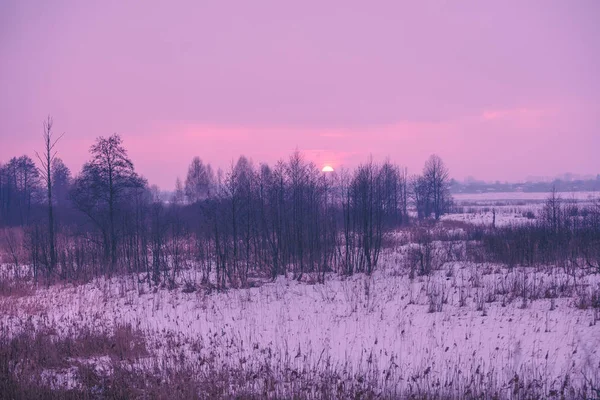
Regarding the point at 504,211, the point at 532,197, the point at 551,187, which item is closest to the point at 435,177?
the point at 504,211

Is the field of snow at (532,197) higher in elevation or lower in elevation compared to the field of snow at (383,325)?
higher

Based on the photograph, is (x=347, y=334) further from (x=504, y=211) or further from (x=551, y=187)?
(x=551, y=187)

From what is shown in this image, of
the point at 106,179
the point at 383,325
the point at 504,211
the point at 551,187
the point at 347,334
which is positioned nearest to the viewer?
the point at 347,334

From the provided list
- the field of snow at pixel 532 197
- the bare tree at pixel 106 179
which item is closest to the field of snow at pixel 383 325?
the bare tree at pixel 106 179

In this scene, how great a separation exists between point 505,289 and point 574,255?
17.7 ft

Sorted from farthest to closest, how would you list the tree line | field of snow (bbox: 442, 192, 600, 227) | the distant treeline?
→ the distant treeline → field of snow (bbox: 442, 192, 600, 227) → the tree line

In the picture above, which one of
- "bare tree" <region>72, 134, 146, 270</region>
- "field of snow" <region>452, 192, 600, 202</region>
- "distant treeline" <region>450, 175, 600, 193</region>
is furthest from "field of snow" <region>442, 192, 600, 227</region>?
"distant treeline" <region>450, 175, 600, 193</region>

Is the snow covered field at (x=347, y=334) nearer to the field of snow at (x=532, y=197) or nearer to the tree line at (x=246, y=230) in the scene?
the tree line at (x=246, y=230)

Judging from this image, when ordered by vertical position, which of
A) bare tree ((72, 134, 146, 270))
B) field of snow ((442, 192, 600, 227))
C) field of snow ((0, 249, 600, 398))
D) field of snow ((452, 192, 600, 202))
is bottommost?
field of snow ((0, 249, 600, 398))

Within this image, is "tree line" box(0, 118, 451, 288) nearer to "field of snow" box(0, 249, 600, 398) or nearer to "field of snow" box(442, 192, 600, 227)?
"field of snow" box(0, 249, 600, 398)

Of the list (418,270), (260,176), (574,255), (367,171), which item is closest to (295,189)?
(260,176)

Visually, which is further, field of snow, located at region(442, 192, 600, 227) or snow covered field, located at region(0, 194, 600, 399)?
field of snow, located at region(442, 192, 600, 227)

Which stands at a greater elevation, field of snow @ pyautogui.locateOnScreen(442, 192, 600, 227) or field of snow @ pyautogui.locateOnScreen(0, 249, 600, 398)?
field of snow @ pyautogui.locateOnScreen(442, 192, 600, 227)

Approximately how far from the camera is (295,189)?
20047mm
